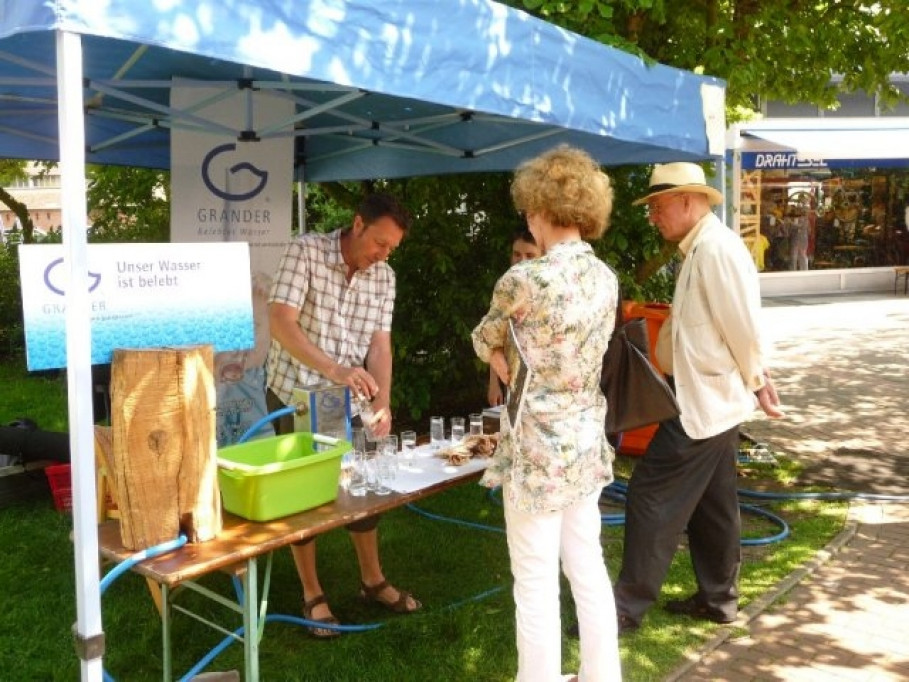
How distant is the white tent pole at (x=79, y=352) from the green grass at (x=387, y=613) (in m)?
1.27

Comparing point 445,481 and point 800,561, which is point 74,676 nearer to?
point 445,481

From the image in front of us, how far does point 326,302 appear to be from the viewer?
372 cm

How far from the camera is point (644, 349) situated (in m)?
3.25

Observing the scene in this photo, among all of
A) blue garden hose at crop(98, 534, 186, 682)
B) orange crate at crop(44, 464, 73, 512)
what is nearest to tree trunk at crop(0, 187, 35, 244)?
orange crate at crop(44, 464, 73, 512)

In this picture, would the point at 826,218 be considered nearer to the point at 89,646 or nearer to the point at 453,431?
the point at 453,431

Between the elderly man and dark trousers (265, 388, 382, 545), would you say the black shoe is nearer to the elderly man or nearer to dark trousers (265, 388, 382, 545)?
the elderly man

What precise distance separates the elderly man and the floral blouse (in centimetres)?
86

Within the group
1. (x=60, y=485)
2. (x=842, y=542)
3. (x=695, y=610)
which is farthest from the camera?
(x=60, y=485)

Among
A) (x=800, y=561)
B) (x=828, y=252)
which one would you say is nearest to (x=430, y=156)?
(x=800, y=561)

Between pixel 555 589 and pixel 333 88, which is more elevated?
pixel 333 88

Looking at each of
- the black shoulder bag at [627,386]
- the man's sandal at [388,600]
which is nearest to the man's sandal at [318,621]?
the man's sandal at [388,600]

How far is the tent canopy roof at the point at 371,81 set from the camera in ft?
7.69

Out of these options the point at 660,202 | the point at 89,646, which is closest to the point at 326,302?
the point at 660,202

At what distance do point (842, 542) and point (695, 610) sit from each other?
135cm
